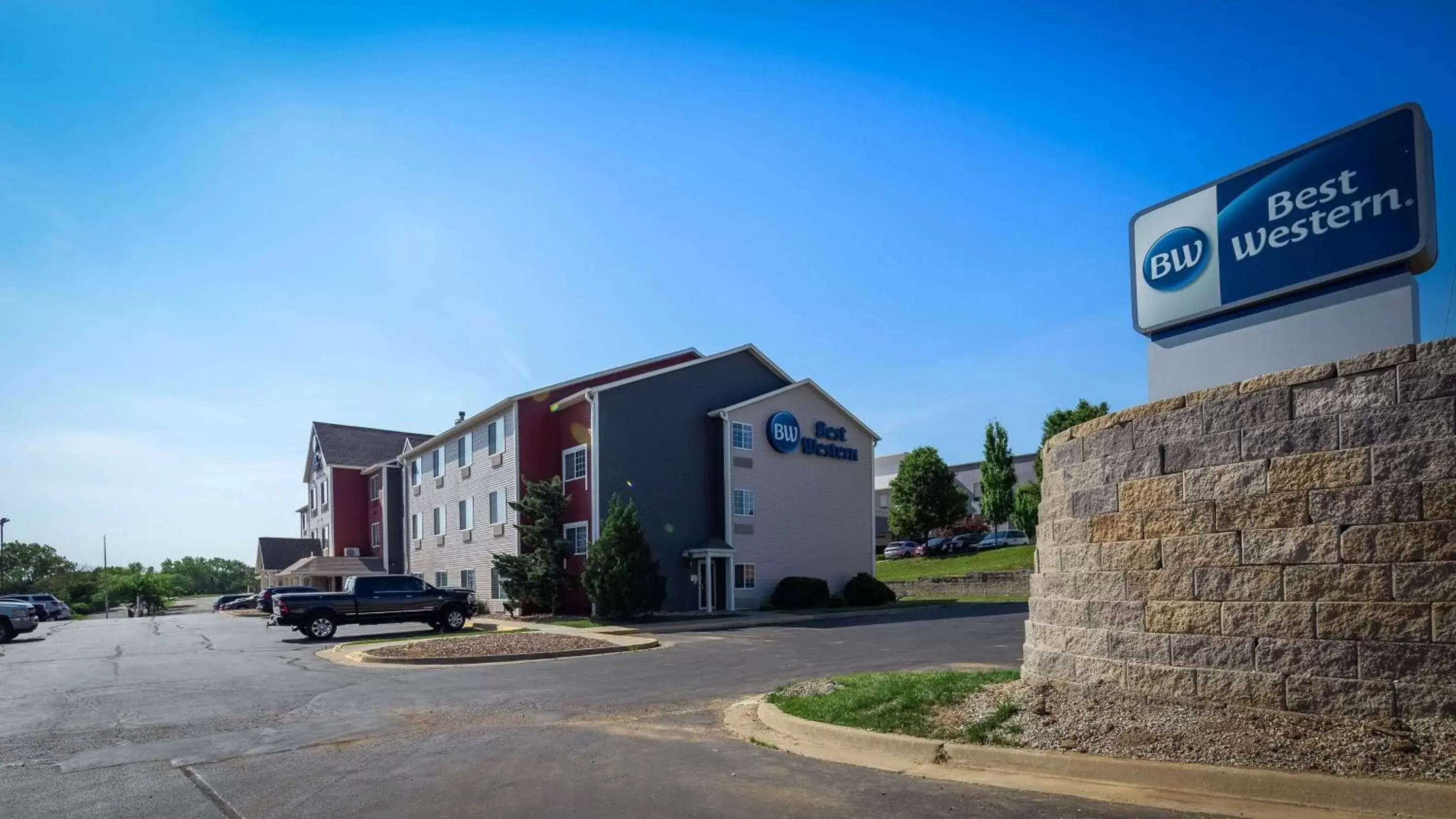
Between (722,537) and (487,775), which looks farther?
(722,537)

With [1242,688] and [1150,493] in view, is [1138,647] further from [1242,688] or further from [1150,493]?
[1150,493]

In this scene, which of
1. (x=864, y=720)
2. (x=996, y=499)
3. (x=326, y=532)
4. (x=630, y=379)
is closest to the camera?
(x=864, y=720)

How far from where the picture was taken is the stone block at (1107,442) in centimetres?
898

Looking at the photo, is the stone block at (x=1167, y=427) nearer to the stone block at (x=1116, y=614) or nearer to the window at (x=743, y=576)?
the stone block at (x=1116, y=614)

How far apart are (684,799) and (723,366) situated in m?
32.6

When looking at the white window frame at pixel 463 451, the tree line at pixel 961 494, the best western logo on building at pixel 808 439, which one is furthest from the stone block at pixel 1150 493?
the tree line at pixel 961 494

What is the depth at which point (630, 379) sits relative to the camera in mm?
36312

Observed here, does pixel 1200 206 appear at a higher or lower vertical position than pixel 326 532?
higher

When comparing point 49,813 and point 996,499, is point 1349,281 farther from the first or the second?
point 996,499

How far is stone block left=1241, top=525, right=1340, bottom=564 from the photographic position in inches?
284

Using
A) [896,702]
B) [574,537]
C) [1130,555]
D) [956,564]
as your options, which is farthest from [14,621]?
[956,564]

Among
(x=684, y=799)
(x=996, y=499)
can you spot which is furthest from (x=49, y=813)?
(x=996, y=499)

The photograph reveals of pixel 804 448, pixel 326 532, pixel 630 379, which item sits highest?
pixel 630 379

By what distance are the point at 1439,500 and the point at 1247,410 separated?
1.50 meters
